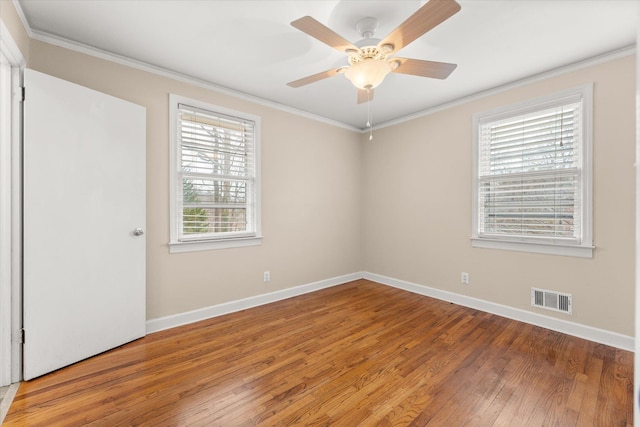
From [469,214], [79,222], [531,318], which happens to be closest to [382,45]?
[469,214]

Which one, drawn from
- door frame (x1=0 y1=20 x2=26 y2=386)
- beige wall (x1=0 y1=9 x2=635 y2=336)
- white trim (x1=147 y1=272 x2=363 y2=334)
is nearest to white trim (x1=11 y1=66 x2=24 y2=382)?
door frame (x1=0 y1=20 x2=26 y2=386)

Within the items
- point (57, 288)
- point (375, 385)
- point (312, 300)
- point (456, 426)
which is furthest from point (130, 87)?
point (456, 426)

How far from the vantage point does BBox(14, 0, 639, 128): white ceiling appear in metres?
1.83

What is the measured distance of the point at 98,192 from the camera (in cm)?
217

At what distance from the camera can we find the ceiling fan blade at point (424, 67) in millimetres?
1812

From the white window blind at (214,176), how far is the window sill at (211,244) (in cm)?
5

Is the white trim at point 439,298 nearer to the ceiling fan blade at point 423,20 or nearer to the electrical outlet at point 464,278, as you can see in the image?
the electrical outlet at point 464,278

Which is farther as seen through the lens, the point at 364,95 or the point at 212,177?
the point at 212,177

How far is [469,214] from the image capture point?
3273mm

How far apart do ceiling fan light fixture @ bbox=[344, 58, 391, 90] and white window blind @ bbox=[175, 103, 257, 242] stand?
5.80 ft

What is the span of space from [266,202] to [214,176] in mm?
705

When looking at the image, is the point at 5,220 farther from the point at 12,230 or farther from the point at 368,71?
the point at 368,71

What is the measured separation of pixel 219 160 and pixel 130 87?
1001mm

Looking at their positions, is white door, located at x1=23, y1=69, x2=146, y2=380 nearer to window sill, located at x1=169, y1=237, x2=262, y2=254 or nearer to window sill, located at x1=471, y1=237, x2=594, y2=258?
window sill, located at x1=169, y1=237, x2=262, y2=254
